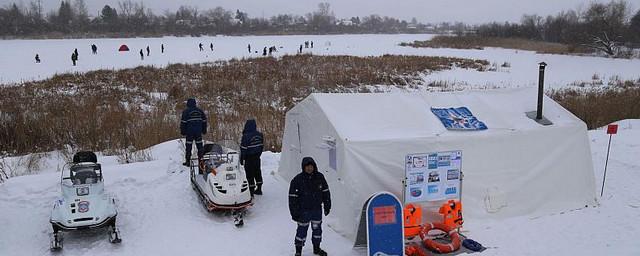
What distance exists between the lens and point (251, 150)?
9.23 metres

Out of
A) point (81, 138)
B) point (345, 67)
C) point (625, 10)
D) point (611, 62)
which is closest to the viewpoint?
point (81, 138)

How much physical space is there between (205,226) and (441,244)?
3984mm

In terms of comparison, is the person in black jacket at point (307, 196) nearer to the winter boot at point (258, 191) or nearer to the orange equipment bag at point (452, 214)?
the orange equipment bag at point (452, 214)

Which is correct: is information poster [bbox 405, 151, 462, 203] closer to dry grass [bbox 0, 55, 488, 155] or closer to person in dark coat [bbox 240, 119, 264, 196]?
person in dark coat [bbox 240, 119, 264, 196]

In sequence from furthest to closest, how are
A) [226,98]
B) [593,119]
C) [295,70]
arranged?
[295,70] < [226,98] < [593,119]

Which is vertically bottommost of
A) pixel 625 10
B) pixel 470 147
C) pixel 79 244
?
pixel 79 244

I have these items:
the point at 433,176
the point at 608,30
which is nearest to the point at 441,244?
the point at 433,176

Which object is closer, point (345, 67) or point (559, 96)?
point (559, 96)

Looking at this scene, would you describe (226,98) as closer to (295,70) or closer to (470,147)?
(295,70)

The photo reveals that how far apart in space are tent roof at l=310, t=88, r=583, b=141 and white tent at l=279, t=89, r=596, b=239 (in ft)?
0.06

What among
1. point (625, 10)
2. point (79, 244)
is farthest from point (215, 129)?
point (625, 10)

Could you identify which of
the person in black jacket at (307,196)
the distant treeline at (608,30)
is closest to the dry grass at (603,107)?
the person in black jacket at (307,196)

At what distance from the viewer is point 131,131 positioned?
14.8 m

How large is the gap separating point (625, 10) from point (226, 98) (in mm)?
52922
